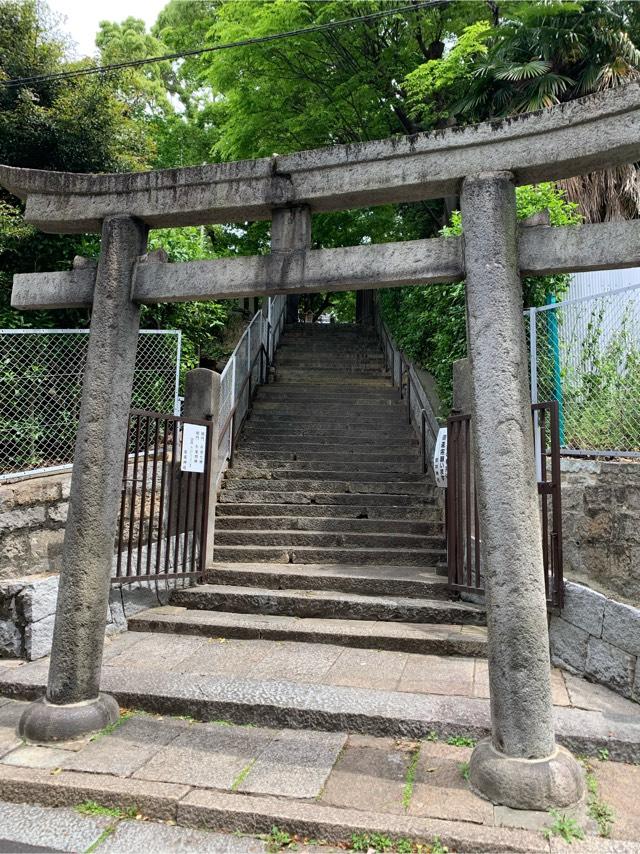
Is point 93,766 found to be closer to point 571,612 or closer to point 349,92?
point 571,612

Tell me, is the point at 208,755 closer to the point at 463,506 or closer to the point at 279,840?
the point at 279,840

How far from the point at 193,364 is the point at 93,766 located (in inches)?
235

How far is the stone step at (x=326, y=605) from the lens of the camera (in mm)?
5262

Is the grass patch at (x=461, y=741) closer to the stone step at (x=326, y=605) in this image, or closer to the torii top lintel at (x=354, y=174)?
the stone step at (x=326, y=605)

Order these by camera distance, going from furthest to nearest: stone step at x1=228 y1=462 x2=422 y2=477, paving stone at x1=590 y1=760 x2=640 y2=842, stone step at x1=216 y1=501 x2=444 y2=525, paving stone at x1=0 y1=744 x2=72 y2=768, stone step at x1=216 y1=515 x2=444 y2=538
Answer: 1. stone step at x1=228 y1=462 x2=422 y2=477
2. stone step at x1=216 y1=501 x2=444 y2=525
3. stone step at x1=216 y1=515 x2=444 y2=538
4. paving stone at x1=0 y1=744 x2=72 y2=768
5. paving stone at x1=590 y1=760 x2=640 y2=842

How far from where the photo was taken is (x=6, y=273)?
7.57m

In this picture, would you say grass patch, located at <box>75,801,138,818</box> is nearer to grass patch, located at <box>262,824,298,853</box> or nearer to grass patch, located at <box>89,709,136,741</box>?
grass patch, located at <box>89,709,136,741</box>

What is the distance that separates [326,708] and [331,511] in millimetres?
3965

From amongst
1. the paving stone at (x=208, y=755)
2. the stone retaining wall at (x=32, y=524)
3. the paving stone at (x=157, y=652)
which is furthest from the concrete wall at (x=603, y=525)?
the stone retaining wall at (x=32, y=524)

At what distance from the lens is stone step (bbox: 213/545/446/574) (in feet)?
21.8

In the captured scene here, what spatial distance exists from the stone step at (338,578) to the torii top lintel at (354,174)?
3606 mm

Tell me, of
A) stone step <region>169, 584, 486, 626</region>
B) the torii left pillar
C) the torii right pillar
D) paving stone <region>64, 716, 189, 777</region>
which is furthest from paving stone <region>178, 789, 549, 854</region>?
stone step <region>169, 584, 486, 626</region>

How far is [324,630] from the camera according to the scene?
5.03 m

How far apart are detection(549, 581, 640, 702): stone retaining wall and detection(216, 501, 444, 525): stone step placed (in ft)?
9.57
